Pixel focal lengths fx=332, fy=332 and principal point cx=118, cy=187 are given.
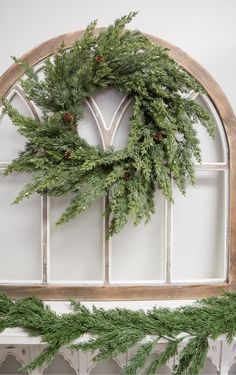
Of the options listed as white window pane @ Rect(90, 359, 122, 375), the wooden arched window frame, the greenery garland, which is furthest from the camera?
white window pane @ Rect(90, 359, 122, 375)

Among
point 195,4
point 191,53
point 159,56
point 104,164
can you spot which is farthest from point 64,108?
point 195,4

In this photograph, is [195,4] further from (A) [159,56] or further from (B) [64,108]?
(B) [64,108]

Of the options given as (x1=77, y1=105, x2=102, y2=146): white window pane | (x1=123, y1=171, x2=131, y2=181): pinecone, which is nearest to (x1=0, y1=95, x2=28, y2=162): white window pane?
(x1=77, y1=105, x2=102, y2=146): white window pane

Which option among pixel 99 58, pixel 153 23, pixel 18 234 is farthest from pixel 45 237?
pixel 153 23

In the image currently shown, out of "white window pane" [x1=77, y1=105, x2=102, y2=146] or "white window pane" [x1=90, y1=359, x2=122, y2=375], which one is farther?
"white window pane" [x1=90, y1=359, x2=122, y2=375]

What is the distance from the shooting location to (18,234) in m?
0.99

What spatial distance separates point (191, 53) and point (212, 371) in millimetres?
997

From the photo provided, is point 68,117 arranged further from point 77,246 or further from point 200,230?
point 200,230

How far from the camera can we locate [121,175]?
2.78ft

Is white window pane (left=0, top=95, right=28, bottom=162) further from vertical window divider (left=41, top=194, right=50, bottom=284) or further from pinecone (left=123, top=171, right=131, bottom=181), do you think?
pinecone (left=123, top=171, right=131, bottom=181)

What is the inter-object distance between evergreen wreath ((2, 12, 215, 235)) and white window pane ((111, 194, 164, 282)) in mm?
121

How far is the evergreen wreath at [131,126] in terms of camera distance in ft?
2.72

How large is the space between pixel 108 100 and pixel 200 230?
0.47 metres

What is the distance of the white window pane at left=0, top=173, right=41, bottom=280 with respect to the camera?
3.19ft
